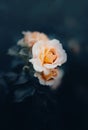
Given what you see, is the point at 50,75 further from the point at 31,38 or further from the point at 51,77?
the point at 31,38

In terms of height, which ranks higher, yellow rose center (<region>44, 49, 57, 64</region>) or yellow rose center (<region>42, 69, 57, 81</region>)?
yellow rose center (<region>44, 49, 57, 64</region>)

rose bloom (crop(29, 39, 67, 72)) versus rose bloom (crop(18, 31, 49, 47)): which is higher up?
rose bloom (crop(18, 31, 49, 47))

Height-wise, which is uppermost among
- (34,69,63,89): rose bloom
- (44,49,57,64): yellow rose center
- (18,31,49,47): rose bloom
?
(18,31,49,47): rose bloom

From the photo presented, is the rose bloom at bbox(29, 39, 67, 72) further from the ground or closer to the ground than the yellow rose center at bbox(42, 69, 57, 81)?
further from the ground

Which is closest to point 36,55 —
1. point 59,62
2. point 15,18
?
point 59,62

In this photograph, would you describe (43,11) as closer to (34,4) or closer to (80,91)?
(34,4)

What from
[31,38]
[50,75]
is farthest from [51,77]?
[31,38]
